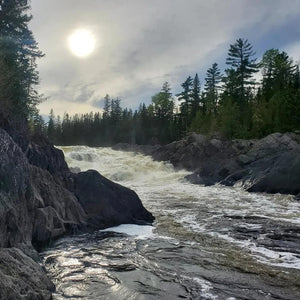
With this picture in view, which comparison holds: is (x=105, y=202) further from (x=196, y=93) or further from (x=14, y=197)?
(x=196, y=93)

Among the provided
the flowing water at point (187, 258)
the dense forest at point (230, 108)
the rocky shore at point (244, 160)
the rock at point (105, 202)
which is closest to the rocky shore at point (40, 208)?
the rock at point (105, 202)

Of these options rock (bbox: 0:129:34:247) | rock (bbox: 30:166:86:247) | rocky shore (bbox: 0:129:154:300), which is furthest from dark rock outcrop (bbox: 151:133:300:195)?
rock (bbox: 0:129:34:247)

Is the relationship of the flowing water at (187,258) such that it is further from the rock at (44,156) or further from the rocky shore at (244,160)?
the rocky shore at (244,160)

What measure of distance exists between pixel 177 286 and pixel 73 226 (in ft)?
17.1

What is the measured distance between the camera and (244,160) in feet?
105

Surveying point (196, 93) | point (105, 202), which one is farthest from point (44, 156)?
point (196, 93)

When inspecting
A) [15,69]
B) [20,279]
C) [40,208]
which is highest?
[15,69]

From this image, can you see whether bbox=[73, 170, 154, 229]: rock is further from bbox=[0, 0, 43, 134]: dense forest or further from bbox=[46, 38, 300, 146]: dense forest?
bbox=[46, 38, 300, 146]: dense forest

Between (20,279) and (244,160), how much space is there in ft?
96.5

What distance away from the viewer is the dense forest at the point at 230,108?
137 feet

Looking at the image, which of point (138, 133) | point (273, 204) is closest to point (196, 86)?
point (138, 133)

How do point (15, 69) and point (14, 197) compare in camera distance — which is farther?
point (15, 69)

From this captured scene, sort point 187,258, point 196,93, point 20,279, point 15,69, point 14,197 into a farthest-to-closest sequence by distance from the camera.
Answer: point 196,93 → point 15,69 → point 187,258 → point 14,197 → point 20,279

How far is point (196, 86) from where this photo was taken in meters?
Result: 68.8
